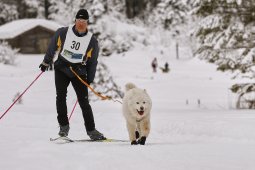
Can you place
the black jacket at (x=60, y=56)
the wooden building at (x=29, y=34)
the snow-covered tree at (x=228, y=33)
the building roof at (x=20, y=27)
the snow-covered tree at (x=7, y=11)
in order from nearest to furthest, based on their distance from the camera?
the black jacket at (x=60, y=56), the snow-covered tree at (x=228, y=33), the building roof at (x=20, y=27), the wooden building at (x=29, y=34), the snow-covered tree at (x=7, y=11)

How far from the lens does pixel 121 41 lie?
5188 centimetres

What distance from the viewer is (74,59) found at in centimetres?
729

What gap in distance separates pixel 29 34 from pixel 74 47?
142ft

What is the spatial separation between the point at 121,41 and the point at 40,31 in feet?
29.3

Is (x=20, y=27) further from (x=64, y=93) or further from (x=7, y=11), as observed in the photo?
(x=64, y=93)

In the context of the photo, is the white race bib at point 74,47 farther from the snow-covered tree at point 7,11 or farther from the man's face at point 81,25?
the snow-covered tree at point 7,11

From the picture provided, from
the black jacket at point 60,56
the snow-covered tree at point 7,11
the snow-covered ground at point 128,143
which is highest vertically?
the snow-covered tree at point 7,11

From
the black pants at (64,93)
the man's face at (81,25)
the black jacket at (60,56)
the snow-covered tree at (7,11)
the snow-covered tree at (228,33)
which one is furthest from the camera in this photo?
the snow-covered tree at (7,11)

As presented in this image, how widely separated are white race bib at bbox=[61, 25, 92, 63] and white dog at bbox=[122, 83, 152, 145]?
984mm

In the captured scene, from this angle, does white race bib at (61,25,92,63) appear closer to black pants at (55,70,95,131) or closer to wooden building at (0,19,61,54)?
black pants at (55,70,95,131)

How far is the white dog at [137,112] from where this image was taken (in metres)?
7.13

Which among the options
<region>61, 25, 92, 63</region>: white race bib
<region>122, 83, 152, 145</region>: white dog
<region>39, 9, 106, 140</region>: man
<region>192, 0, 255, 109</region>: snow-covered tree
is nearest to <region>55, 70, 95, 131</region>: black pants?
<region>39, 9, 106, 140</region>: man

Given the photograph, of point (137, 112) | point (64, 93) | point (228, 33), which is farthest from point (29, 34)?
point (137, 112)

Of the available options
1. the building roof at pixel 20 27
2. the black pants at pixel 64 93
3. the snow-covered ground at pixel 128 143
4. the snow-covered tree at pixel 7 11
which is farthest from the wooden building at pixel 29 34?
the black pants at pixel 64 93
